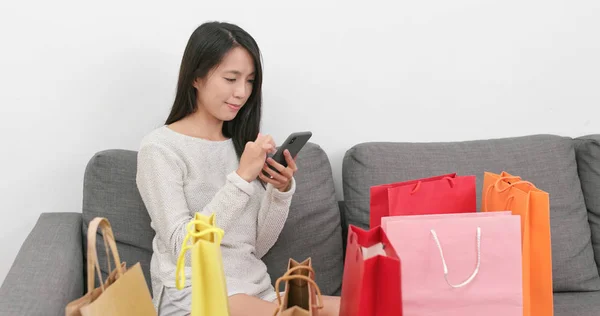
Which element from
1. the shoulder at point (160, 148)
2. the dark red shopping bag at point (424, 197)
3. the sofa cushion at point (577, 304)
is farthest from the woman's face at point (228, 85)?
the sofa cushion at point (577, 304)

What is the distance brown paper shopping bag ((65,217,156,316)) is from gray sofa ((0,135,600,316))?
20.0 inches

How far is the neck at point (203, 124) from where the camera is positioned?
1.71 meters

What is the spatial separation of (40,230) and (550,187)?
1488mm

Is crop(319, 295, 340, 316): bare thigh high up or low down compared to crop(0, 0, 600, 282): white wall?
down

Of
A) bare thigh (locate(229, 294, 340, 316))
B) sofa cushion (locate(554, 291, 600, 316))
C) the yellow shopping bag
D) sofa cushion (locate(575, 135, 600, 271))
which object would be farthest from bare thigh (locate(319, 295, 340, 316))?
sofa cushion (locate(575, 135, 600, 271))

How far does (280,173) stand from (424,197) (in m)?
0.37

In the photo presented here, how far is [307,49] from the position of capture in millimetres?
2045

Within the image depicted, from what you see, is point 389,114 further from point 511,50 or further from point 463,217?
point 463,217

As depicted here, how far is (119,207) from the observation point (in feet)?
5.76

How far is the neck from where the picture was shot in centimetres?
171

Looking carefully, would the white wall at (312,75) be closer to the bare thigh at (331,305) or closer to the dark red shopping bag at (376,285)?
the bare thigh at (331,305)

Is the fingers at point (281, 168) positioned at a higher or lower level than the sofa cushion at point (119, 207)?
higher

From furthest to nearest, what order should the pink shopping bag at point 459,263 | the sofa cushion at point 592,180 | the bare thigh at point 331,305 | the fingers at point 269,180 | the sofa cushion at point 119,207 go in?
the sofa cushion at point 592,180 → the sofa cushion at point 119,207 → the fingers at point 269,180 → the bare thigh at point 331,305 → the pink shopping bag at point 459,263

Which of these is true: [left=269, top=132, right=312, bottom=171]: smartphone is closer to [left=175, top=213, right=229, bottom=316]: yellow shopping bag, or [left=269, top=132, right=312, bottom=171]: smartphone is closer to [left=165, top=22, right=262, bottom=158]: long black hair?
[left=165, top=22, right=262, bottom=158]: long black hair
